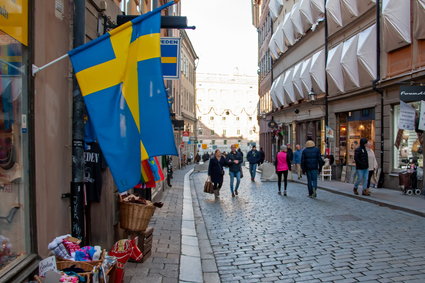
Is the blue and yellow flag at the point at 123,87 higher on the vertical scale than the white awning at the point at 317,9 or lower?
lower

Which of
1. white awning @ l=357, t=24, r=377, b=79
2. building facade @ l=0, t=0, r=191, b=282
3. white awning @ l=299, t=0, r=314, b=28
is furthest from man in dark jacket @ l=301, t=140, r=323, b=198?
white awning @ l=299, t=0, r=314, b=28

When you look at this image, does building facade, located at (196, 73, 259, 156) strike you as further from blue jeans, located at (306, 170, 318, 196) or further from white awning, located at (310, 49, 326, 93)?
blue jeans, located at (306, 170, 318, 196)

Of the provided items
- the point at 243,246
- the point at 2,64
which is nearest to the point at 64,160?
the point at 2,64

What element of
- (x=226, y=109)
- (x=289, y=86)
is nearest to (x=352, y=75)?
(x=289, y=86)

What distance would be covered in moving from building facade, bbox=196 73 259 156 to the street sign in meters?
70.3

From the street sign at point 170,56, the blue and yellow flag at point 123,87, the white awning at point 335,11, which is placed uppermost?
the white awning at point 335,11

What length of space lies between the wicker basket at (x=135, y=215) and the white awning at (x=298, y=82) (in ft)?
73.4

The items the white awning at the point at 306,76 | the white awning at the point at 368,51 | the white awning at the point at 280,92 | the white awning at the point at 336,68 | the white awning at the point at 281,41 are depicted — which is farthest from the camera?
the white awning at the point at 280,92

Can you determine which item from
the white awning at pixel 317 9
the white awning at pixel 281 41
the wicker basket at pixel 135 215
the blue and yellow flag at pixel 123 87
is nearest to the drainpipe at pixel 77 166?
the blue and yellow flag at pixel 123 87

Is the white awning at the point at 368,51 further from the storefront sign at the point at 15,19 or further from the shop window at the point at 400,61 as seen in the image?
the storefront sign at the point at 15,19

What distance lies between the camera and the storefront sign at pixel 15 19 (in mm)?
3621

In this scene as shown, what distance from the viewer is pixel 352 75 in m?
18.9

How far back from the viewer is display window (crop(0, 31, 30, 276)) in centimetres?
374

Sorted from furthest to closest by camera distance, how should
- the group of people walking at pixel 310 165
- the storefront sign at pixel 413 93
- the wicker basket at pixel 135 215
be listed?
the group of people walking at pixel 310 165, the storefront sign at pixel 413 93, the wicker basket at pixel 135 215
